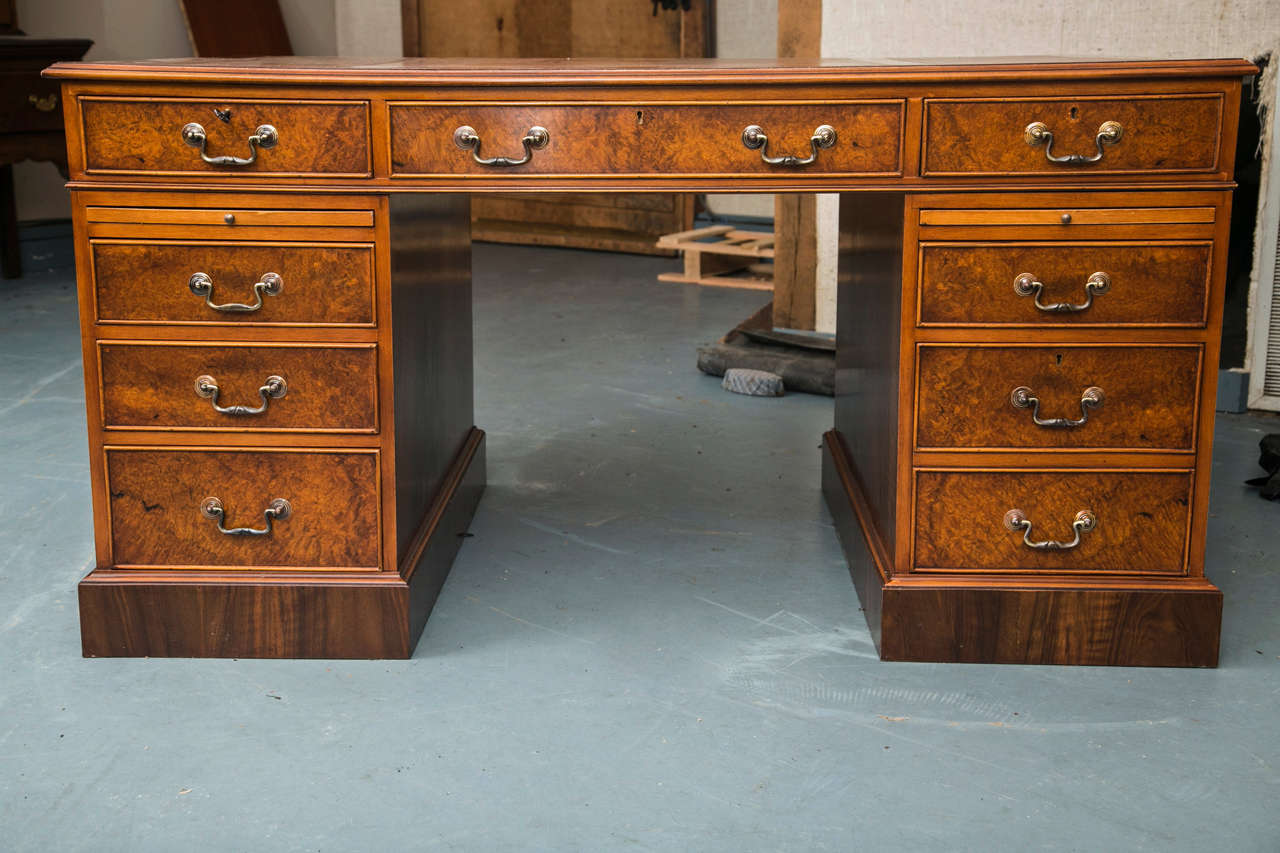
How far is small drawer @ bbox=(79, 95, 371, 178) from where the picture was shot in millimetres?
2057

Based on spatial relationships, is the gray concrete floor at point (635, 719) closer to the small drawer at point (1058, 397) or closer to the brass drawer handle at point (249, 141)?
the small drawer at point (1058, 397)

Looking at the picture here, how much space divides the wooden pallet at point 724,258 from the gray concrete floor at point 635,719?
278 cm

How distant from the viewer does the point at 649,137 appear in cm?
209

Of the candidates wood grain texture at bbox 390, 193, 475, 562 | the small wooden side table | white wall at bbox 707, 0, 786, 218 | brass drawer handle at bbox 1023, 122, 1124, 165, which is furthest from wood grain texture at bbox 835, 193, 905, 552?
white wall at bbox 707, 0, 786, 218

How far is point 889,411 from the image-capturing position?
2.29 m

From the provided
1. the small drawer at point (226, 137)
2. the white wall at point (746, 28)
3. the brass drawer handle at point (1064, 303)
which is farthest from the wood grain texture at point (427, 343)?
the white wall at point (746, 28)

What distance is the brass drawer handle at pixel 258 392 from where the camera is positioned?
7.06ft

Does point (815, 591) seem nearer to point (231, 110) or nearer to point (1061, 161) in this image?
point (1061, 161)

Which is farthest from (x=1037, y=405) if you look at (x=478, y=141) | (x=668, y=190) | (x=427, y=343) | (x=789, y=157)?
(x=427, y=343)

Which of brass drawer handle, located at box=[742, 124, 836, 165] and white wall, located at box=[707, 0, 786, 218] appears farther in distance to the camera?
white wall, located at box=[707, 0, 786, 218]

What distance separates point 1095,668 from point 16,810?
168 centimetres

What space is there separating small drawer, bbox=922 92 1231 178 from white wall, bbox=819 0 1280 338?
4.72ft

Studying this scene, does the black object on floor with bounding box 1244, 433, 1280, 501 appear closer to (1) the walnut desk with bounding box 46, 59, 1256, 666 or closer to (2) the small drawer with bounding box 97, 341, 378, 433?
(1) the walnut desk with bounding box 46, 59, 1256, 666

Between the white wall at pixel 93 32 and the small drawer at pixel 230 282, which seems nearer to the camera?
the small drawer at pixel 230 282
